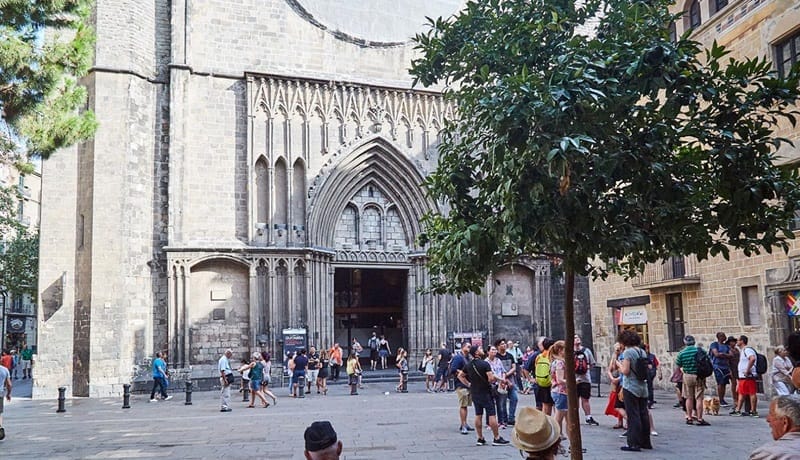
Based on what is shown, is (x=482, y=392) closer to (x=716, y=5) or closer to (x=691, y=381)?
(x=691, y=381)

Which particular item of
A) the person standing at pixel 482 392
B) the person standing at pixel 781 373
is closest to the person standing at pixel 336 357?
the person standing at pixel 482 392

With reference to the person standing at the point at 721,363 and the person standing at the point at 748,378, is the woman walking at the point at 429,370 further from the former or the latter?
the person standing at the point at 748,378

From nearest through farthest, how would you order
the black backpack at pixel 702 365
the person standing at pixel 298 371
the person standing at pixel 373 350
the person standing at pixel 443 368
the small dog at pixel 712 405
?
the black backpack at pixel 702 365 → the small dog at pixel 712 405 → the person standing at pixel 298 371 → the person standing at pixel 443 368 → the person standing at pixel 373 350

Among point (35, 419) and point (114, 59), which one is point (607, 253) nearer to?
point (35, 419)

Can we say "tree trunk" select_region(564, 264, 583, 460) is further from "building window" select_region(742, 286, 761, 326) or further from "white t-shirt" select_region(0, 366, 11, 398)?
"building window" select_region(742, 286, 761, 326)

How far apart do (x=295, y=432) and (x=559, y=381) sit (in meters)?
4.54

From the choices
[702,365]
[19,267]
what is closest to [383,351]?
[702,365]

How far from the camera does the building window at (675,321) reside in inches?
717

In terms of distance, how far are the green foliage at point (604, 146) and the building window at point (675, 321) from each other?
11857 mm

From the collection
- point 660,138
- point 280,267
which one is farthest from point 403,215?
point 660,138

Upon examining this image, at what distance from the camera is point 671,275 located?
18219mm

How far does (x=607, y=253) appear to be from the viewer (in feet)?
21.9

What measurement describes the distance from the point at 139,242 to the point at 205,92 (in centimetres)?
523

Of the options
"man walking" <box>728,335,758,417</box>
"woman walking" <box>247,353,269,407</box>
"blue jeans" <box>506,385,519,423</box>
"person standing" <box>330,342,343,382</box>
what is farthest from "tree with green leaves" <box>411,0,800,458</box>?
"person standing" <box>330,342,343,382</box>
